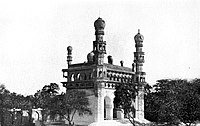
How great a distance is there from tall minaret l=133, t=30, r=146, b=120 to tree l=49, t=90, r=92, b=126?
1051 centimetres

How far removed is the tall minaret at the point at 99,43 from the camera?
50.0 m

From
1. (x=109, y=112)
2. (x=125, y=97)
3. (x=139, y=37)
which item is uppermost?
(x=139, y=37)

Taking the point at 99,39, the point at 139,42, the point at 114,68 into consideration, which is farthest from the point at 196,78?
the point at 99,39

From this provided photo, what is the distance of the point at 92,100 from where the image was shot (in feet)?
166

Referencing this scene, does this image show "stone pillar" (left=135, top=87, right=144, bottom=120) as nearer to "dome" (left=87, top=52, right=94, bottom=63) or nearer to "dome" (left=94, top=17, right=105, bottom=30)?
"dome" (left=87, top=52, right=94, bottom=63)

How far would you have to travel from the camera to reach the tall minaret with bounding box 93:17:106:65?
1969 inches

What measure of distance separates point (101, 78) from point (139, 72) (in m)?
10.1

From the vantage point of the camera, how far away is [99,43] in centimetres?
5028

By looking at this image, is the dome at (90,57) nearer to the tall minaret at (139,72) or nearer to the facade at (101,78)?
the facade at (101,78)

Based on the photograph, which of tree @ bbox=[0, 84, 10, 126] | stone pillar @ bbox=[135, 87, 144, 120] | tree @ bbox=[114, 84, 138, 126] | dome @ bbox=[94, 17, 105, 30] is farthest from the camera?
stone pillar @ bbox=[135, 87, 144, 120]

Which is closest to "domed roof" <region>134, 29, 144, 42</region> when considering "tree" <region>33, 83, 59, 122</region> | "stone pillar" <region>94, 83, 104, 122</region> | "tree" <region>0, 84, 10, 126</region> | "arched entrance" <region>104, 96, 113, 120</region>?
"arched entrance" <region>104, 96, 113, 120</region>

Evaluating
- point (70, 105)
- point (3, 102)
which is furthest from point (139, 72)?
point (3, 102)

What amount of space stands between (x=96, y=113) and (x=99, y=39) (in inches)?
413

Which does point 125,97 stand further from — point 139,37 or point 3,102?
point 3,102
